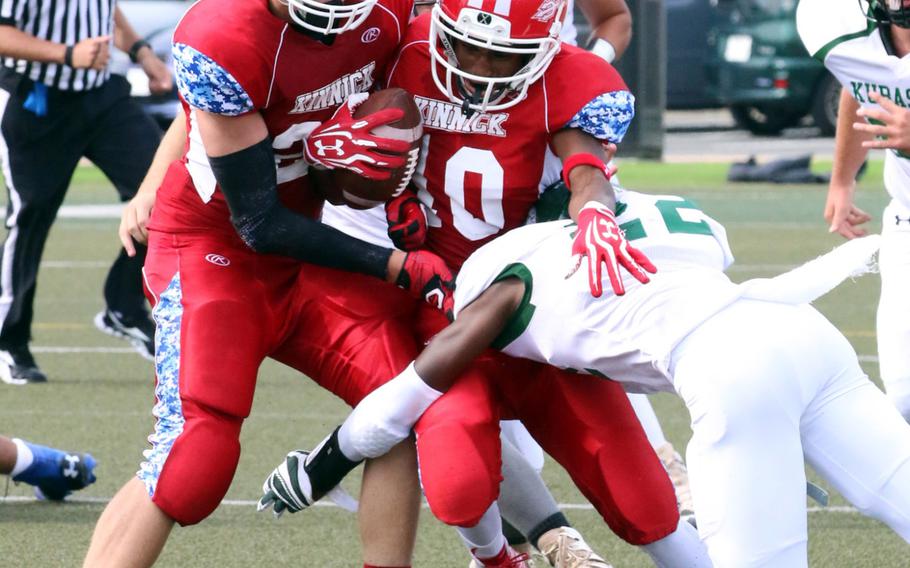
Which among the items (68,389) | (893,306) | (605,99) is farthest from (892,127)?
(68,389)

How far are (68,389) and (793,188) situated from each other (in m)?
6.51

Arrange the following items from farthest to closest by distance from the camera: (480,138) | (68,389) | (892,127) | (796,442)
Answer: (68,389)
(892,127)
(480,138)
(796,442)

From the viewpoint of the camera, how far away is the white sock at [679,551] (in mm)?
3152

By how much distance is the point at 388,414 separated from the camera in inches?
119

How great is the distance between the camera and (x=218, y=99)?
3.02m

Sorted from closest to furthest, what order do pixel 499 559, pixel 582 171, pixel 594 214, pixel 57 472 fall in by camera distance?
pixel 594 214, pixel 582 171, pixel 499 559, pixel 57 472

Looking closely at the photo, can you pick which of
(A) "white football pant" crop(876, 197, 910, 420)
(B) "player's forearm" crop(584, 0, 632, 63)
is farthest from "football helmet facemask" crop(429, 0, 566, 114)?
(B) "player's forearm" crop(584, 0, 632, 63)

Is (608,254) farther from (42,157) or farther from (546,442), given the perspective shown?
(42,157)

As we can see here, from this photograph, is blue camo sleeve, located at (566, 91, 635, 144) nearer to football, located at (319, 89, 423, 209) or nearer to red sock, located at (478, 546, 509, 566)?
football, located at (319, 89, 423, 209)

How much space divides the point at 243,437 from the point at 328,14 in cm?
229

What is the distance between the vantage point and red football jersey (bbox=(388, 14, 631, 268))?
3.22m

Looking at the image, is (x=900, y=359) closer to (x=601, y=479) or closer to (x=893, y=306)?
(x=893, y=306)

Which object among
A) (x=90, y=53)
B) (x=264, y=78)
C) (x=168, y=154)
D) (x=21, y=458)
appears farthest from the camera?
(x=90, y=53)

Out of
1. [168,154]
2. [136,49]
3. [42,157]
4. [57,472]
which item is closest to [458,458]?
[168,154]
